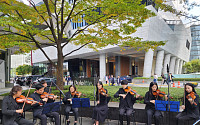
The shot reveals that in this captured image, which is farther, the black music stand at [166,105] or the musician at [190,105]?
the black music stand at [166,105]

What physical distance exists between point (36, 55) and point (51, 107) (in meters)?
52.7

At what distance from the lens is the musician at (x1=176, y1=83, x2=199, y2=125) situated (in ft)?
15.3

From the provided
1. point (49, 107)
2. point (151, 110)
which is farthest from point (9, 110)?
point (151, 110)

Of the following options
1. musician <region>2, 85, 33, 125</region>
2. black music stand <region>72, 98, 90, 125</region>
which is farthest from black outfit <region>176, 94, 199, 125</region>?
musician <region>2, 85, 33, 125</region>

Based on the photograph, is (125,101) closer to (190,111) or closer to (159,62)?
(190,111)

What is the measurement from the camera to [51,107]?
17.5 ft

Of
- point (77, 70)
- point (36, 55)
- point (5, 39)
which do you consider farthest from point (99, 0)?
point (36, 55)

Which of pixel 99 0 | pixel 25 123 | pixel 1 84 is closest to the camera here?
pixel 25 123

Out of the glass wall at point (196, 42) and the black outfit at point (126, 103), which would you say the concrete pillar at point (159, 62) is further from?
the glass wall at point (196, 42)

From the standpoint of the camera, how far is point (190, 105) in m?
4.90

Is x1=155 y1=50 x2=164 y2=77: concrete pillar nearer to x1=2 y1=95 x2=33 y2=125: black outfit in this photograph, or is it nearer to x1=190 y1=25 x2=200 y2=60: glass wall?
x1=2 y1=95 x2=33 y2=125: black outfit

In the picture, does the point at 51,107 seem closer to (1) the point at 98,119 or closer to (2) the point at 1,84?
(1) the point at 98,119

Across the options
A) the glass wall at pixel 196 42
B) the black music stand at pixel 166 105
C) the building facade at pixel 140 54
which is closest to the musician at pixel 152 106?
the black music stand at pixel 166 105

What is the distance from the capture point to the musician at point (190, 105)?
4.65 meters
